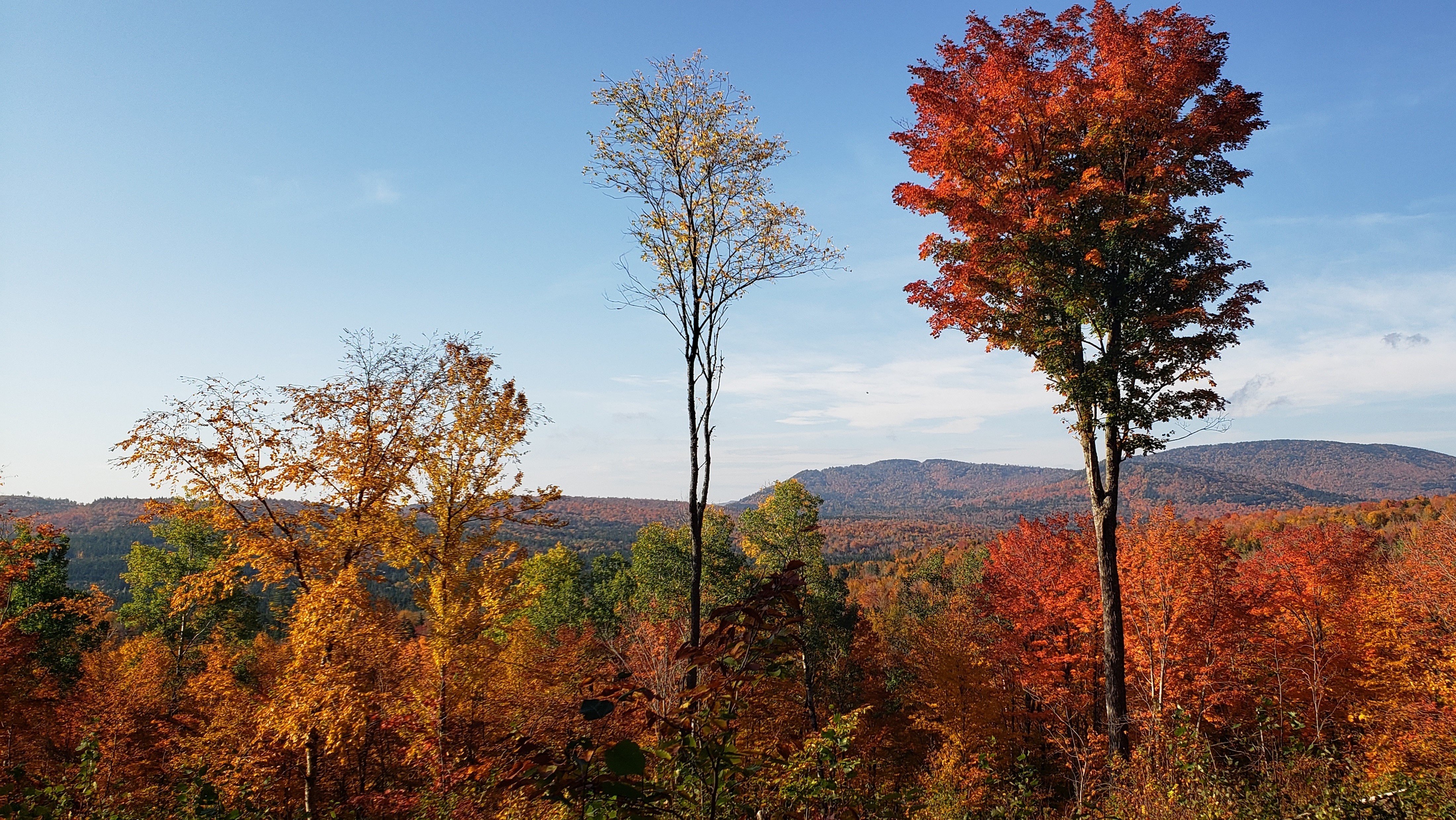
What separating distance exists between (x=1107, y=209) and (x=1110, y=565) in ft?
22.6

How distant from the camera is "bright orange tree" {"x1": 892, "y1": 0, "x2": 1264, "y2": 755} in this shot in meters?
11.4

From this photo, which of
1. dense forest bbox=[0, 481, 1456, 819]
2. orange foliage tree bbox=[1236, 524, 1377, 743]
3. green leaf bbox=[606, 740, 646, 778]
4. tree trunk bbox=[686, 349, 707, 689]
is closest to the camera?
green leaf bbox=[606, 740, 646, 778]

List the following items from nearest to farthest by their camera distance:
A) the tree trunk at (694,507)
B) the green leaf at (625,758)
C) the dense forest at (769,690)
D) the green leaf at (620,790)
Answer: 1. the green leaf at (625,758)
2. the green leaf at (620,790)
3. the dense forest at (769,690)
4. the tree trunk at (694,507)

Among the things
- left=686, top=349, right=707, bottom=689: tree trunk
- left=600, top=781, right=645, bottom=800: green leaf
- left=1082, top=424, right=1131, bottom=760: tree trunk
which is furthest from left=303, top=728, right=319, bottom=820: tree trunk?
left=1082, top=424, right=1131, bottom=760: tree trunk

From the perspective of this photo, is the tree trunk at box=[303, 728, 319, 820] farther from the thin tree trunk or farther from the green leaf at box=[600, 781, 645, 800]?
the green leaf at box=[600, 781, 645, 800]

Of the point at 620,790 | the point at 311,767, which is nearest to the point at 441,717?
the point at 311,767

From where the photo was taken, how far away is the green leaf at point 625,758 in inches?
66.6

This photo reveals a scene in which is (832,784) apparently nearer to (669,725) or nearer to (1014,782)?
(669,725)

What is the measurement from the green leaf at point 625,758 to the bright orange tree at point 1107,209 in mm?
12005

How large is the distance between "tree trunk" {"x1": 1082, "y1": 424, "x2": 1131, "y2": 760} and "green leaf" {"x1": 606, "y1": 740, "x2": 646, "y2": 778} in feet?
41.4

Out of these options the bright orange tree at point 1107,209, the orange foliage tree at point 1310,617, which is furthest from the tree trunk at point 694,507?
the orange foliage tree at point 1310,617

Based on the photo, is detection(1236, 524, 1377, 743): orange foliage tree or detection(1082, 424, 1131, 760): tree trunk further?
detection(1236, 524, 1377, 743): orange foliage tree

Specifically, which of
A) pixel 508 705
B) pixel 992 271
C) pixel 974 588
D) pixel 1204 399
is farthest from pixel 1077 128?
pixel 974 588

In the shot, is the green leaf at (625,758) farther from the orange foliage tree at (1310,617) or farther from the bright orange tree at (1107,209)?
the orange foliage tree at (1310,617)
